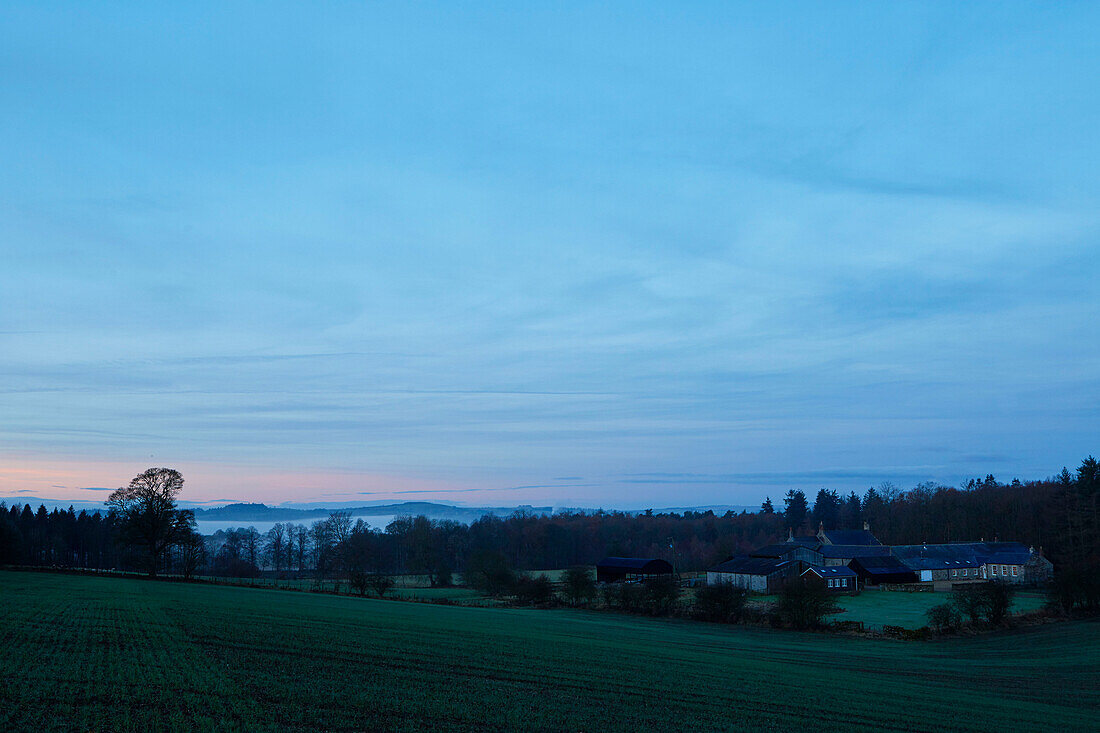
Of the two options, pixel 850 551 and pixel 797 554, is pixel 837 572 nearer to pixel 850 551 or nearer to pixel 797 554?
pixel 797 554

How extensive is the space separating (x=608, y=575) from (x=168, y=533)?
2153 inches

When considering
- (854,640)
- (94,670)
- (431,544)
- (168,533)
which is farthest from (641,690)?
(431,544)

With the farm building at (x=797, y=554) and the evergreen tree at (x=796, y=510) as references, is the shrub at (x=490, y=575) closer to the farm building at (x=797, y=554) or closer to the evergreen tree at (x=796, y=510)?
the farm building at (x=797, y=554)

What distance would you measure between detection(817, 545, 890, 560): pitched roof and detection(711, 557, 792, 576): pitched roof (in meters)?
8.56

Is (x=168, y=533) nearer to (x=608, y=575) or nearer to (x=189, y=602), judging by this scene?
(x=189, y=602)

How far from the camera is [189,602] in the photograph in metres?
42.3

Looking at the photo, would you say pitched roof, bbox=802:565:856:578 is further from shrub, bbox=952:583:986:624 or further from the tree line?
shrub, bbox=952:583:986:624

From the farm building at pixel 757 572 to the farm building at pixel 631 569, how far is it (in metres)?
7.35

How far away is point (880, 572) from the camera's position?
84.9 metres

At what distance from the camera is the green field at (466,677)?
56.6 ft

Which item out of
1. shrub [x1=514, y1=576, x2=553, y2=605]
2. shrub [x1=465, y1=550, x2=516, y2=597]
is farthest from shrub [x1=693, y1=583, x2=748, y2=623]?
shrub [x1=465, y1=550, x2=516, y2=597]

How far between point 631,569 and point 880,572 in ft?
99.6

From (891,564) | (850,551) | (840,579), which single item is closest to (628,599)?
(840,579)

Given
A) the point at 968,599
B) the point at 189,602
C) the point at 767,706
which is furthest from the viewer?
the point at 968,599
